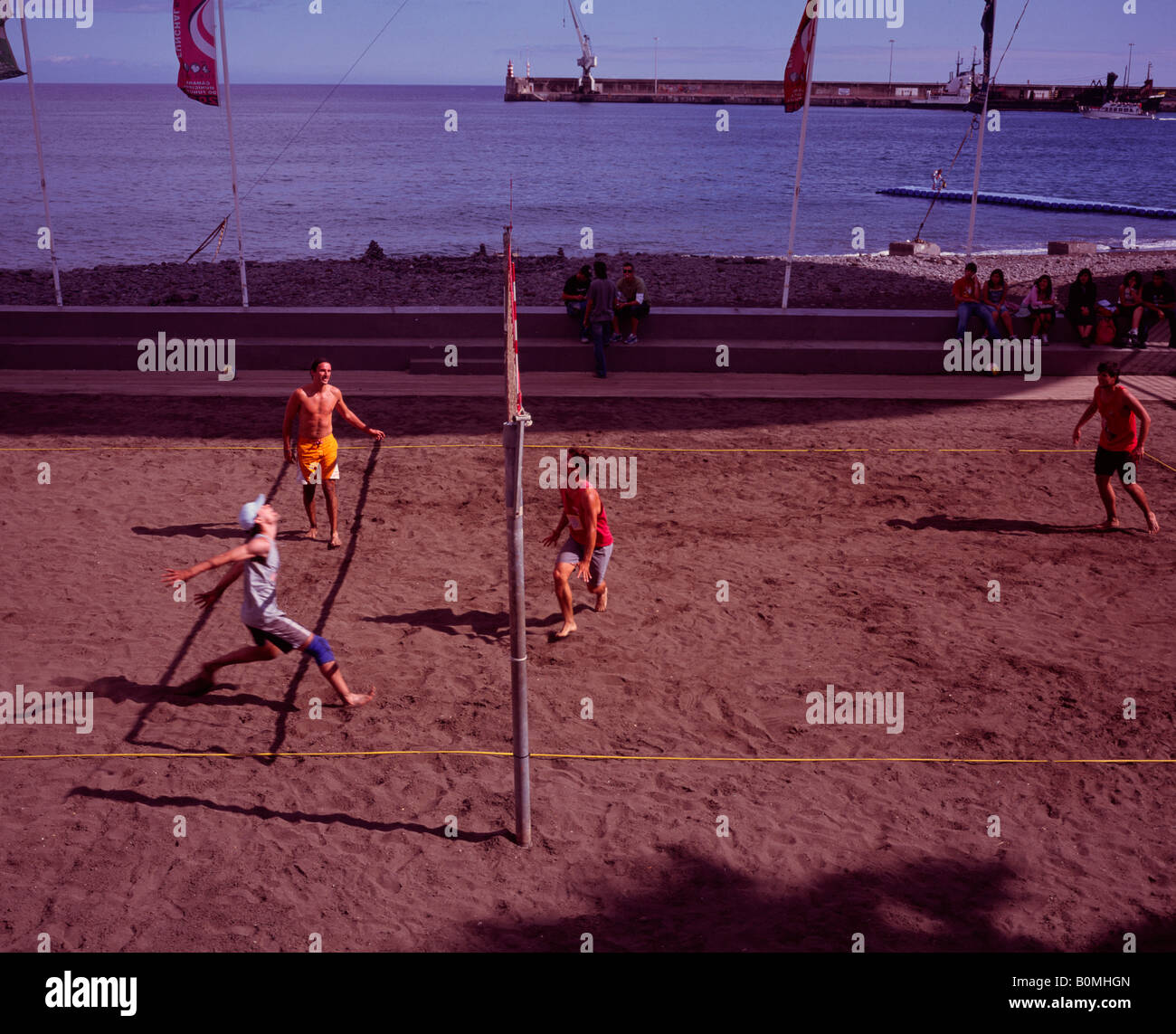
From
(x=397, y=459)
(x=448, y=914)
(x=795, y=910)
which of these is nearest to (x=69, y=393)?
(x=397, y=459)

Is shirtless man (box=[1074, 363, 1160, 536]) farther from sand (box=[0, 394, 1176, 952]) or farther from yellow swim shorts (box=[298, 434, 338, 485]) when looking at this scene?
yellow swim shorts (box=[298, 434, 338, 485])

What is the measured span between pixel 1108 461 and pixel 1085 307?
24.9 feet

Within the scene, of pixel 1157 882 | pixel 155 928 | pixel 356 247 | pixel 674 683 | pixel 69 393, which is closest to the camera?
pixel 155 928

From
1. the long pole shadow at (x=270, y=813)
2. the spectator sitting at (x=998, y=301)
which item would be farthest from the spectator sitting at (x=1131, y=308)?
the long pole shadow at (x=270, y=813)

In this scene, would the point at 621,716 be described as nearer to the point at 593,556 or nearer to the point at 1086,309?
the point at 593,556

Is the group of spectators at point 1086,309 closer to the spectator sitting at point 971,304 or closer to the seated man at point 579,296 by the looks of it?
the spectator sitting at point 971,304

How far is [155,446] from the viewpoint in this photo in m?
13.0

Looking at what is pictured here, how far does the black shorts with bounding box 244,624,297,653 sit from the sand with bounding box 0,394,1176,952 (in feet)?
1.78

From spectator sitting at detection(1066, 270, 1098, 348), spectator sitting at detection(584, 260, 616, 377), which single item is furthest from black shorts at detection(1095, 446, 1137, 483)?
spectator sitting at detection(584, 260, 616, 377)

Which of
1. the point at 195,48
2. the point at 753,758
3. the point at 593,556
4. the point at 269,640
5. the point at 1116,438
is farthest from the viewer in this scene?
the point at 195,48

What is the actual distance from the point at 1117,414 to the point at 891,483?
2.63 metres

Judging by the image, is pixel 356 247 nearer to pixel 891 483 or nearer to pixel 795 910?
pixel 891 483

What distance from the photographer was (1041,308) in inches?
663

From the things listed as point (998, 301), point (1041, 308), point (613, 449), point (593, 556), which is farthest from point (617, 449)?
point (1041, 308)
